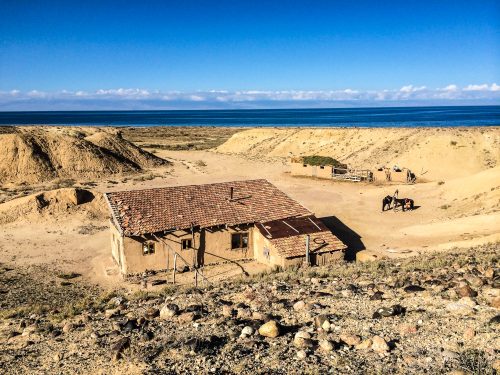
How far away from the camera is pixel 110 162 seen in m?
48.4

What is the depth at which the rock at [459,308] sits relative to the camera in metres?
11.2

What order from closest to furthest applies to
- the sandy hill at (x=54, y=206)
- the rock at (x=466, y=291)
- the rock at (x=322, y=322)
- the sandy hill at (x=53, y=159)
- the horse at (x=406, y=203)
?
the rock at (x=322, y=322), the rock at (x=466, y=291), the sandy hill at (x=54, y=206), the horse at (x=406, y=203), the sandy hill at (x=53, y=159)

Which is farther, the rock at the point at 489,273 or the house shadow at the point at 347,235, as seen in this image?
the house shadow at the point at 347,235

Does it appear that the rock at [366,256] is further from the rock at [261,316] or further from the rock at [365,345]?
the rock at [365,345]

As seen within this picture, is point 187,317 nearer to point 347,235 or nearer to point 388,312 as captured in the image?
point 388,312

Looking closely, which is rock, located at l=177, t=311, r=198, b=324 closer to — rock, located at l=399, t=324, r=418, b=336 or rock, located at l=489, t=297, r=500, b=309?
rock, located at l=399, t=324, r=418, b=336

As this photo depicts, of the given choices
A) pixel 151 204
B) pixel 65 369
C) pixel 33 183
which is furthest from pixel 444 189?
pixel 33 183

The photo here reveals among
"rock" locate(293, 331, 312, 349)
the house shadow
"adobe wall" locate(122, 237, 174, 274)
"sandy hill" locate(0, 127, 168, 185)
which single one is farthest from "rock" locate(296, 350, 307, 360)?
"sandy hill" locate(0, 127, 168, 185)

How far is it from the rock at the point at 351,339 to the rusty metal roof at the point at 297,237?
10081 mm

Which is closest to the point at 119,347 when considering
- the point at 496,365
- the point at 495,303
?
the point at 496,365

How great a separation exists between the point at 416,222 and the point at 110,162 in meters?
31.8

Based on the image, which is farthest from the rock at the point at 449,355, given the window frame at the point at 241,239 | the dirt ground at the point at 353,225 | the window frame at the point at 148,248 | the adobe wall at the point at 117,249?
the adobe wall at the point at 117,249

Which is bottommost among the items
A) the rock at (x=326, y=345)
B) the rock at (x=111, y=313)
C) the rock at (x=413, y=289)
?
the rock at (x=111, y=313)

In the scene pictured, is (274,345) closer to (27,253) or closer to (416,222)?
(27,253)
